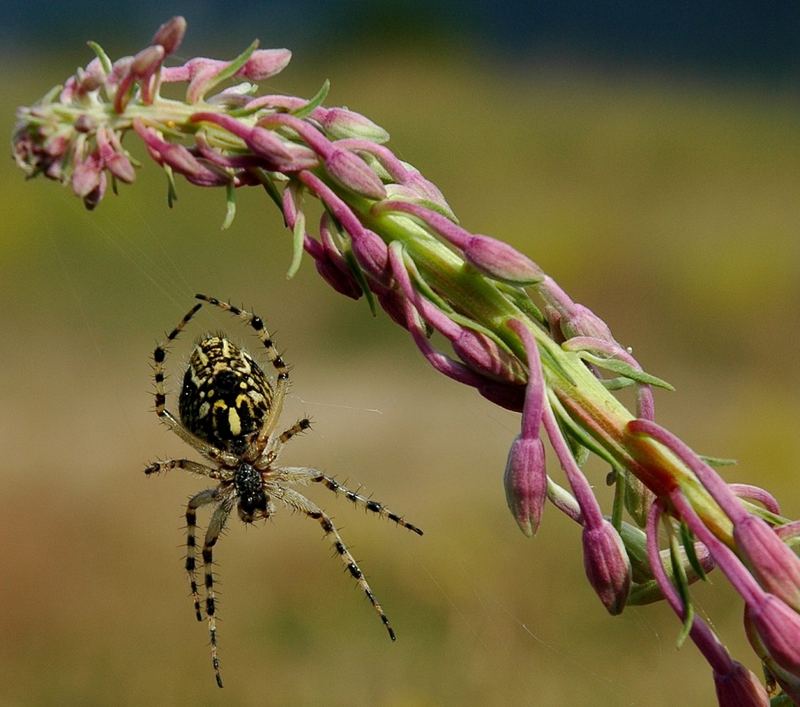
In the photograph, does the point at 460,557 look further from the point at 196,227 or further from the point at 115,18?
the point at 115,18

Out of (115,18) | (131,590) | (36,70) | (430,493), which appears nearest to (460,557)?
(430,493)

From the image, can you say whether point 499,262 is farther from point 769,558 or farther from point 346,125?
point 769,558

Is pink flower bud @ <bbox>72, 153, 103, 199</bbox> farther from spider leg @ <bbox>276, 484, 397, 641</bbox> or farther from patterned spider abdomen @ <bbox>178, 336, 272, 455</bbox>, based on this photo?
spider leg @ <bbox>276, 484, 397, 641</bbox>

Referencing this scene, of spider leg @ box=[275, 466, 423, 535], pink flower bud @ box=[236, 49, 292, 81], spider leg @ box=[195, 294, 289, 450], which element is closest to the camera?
pink flower bud @ box=[236, 49, 292, 81]

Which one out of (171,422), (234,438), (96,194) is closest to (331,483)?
(234,438)

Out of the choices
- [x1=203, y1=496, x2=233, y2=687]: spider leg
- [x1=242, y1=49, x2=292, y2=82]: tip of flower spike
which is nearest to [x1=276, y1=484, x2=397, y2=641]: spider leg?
[x1=203, y1=496, x2=233, y2=687]: spider leg

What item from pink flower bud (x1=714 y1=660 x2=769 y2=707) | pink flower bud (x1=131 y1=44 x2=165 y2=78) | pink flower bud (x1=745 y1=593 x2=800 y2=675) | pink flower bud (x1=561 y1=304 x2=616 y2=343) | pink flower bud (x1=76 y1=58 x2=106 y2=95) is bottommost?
pink flower bud (x1=714 y1=660 x2=769 y2=707)
